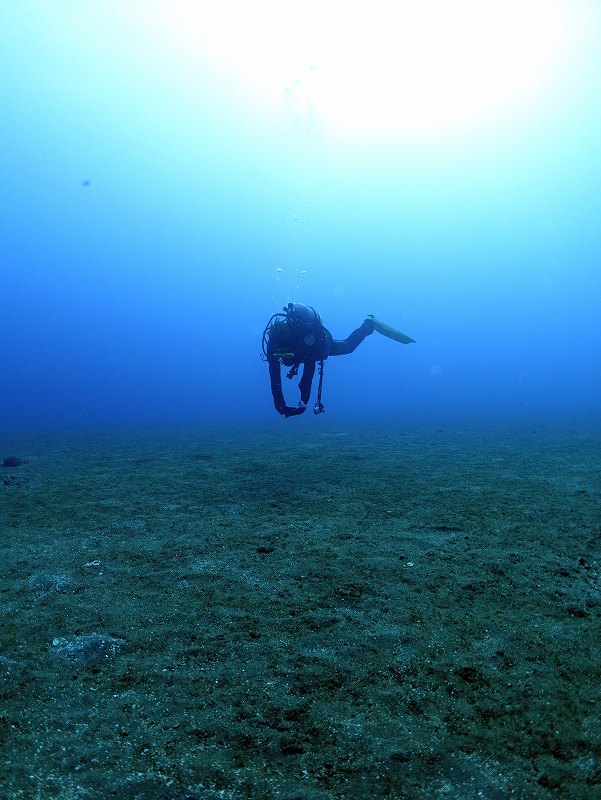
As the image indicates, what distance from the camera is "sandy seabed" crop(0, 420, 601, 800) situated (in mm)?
2195

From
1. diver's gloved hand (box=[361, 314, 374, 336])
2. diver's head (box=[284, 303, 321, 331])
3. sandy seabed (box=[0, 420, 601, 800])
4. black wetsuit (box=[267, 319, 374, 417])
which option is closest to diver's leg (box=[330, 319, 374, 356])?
diver's gloved hand (box=[361, 314, 374, 336])

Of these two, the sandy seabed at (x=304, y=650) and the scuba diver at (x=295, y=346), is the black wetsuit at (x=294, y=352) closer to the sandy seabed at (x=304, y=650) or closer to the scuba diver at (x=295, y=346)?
the scuba diver at (x=295, y=346)

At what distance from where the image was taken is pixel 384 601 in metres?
3.83

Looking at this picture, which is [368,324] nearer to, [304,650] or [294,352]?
[294,352]

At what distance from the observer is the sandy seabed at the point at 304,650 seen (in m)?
2.20

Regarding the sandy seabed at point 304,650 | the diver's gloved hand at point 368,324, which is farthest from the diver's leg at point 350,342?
the sandy seabed at point 304,650

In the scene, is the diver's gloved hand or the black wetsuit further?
the diver's gloved hand

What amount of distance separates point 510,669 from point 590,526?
339 centimetres

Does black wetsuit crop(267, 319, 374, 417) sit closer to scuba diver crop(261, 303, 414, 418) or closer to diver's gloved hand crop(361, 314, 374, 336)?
scuba diver crop(261, 303, 414, 418)

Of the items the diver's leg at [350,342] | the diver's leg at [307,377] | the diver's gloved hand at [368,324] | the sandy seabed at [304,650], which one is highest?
the diver's gloved hand at [368,324]

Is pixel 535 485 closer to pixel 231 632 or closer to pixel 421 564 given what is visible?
pixel 421 564

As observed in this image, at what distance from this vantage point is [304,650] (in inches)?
125

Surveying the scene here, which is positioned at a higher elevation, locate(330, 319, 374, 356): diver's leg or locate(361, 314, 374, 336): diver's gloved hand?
locate(361, 314, 374, 336): diver's gloved hand

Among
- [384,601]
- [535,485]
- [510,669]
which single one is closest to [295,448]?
[535,485]
